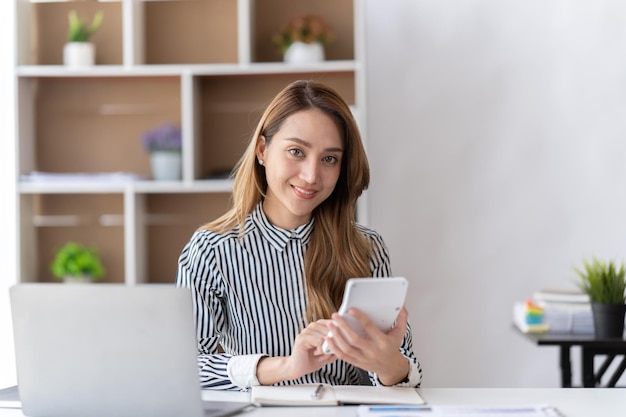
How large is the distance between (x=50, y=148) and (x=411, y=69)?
1638mm

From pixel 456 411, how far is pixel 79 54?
261 cm

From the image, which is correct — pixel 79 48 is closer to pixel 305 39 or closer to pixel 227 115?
pixel 227 115

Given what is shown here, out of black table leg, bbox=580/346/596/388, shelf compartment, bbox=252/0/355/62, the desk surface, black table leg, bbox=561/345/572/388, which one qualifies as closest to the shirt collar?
the desk surface

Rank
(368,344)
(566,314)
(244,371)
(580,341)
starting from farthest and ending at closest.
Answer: (566,314)
(580,341)
(244,371)
(368,344)

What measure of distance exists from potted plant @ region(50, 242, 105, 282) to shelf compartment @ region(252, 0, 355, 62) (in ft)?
3.68

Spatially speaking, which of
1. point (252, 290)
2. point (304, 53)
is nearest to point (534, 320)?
point (252, 290)

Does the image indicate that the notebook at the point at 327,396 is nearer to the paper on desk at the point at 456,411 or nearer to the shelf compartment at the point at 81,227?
the paper on desk at the point at 456,411

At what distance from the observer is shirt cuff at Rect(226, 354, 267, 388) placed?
1702 millimetres

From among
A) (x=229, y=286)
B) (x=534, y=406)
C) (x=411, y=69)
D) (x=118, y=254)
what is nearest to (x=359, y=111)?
(x=411, y=69)

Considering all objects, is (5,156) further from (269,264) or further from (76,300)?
(76,300)

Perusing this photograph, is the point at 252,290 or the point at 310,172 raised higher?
the point at 310,172

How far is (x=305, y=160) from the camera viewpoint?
1.91 m

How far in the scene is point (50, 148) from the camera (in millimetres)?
3725

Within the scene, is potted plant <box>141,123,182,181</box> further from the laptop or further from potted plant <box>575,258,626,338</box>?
the laptop
